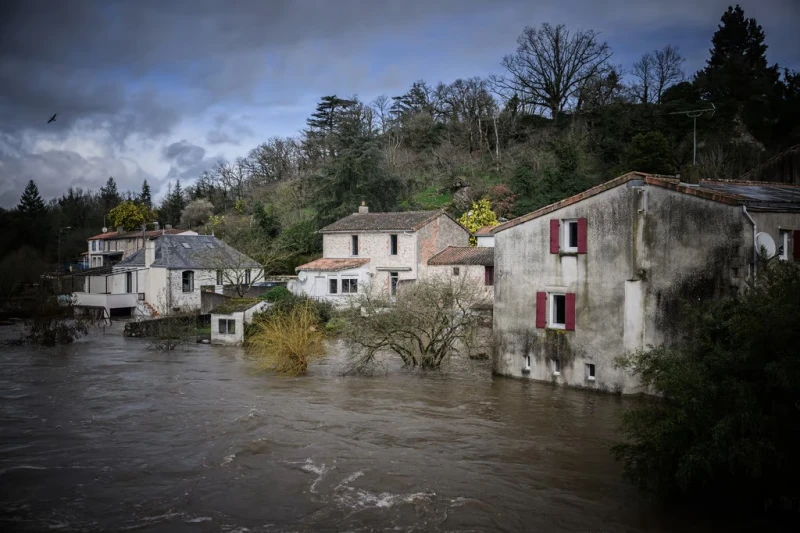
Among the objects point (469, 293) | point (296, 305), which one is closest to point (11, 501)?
point (469, 293)

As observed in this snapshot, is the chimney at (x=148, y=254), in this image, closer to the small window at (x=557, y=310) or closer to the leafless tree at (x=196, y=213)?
the leafless tree at (x=196, y=213)

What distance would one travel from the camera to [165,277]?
4659 centimetres

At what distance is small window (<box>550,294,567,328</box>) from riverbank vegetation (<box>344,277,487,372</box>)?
439cm

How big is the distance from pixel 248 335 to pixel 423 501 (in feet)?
73.5

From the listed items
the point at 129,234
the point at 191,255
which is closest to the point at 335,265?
the point at 191,255

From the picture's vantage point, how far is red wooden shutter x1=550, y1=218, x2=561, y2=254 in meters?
22.3

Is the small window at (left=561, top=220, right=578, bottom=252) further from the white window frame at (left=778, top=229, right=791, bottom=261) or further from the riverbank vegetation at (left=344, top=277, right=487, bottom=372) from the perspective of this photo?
the white window frame at (left=778, top=229, right=791, bottom=261)

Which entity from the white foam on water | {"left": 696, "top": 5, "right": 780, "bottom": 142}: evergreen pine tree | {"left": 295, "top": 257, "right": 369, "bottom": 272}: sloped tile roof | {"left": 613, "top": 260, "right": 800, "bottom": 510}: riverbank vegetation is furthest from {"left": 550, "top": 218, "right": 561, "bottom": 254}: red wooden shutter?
{"left": 696, "top": 5, "right": 780, "bottom": 142}: evergreen pine tree

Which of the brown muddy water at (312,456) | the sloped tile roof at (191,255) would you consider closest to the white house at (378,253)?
the sloped tile roof at (191,255)

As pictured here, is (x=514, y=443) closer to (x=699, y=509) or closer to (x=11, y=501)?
(x=699, y=509)

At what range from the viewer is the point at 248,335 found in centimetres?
3394

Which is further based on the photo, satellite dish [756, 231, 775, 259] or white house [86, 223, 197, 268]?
white house [86, 223, 197, 268]

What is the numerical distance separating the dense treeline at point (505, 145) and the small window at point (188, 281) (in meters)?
5.29

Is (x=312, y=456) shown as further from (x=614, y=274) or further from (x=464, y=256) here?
(x=464, y=256)
